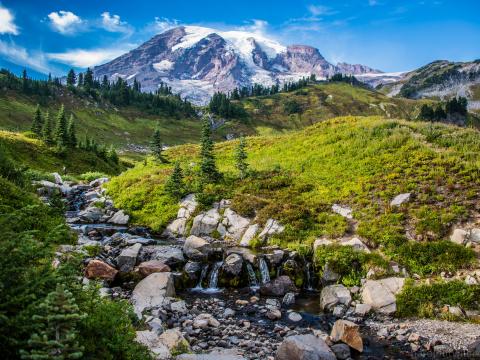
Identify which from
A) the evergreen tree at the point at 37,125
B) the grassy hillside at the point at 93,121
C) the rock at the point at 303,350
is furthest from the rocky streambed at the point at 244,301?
the grassy hillside at the point at 93,121

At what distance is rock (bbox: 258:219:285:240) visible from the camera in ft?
84.8

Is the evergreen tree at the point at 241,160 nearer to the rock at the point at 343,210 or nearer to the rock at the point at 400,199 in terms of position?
the rock at the point at 343,210

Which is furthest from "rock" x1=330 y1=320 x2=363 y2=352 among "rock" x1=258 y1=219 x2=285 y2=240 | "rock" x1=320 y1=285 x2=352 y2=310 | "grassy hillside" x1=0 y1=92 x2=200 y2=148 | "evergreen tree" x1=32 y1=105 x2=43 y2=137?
"grassy hillside" x1=0 y1=92 x2=200 y2=148

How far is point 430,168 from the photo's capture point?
2905 centimetres

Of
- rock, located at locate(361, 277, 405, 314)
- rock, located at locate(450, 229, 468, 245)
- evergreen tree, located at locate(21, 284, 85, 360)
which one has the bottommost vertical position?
rock, located at locate(361, 277, 405, 314)

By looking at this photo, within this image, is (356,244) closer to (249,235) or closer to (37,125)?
(249,235)

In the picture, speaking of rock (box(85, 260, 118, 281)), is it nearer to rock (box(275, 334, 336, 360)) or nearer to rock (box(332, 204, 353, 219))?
rock (box(275, 334, 336, 360))

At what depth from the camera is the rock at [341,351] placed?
1342 centimetres

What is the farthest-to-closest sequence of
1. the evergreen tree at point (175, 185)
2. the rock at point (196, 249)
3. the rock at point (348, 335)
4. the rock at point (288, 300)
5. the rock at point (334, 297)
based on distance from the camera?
the evergreen tree at point (175, 185) < the rock at point (196, 249) < the rock at point (288, 300) < the rock at point (334, 297) < the rock at point (348, 335)

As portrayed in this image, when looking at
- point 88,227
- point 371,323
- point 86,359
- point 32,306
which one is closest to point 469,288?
point 371,323

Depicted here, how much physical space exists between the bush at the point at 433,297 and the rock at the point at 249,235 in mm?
11011

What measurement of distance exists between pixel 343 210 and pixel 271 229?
5622 mm

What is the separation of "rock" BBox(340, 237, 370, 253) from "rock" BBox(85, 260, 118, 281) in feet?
45.0

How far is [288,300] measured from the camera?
18734 millimetres
